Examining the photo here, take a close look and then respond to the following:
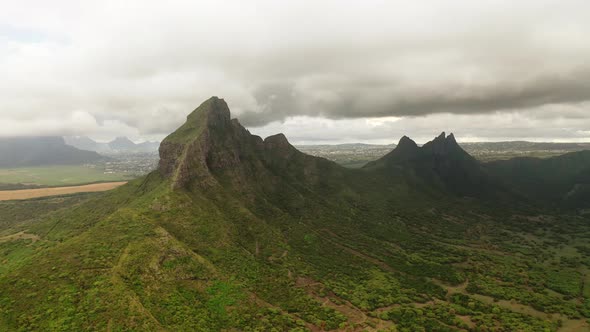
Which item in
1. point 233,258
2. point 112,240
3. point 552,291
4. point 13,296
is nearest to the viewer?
point 13,296

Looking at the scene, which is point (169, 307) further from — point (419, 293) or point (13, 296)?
point (419, 293)

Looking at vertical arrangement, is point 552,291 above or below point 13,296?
below

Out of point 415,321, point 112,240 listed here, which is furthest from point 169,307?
point 415,321

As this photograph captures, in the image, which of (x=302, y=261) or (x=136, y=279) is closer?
(x=136, y=279)

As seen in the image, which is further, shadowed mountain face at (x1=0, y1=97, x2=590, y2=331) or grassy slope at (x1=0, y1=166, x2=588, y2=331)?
shadowed mountain face at (x1=0, y1=97, x2=590, y2=331)

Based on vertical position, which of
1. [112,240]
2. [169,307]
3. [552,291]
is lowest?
[552,291]

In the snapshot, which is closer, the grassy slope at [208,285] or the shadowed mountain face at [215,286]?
the grassy slope at [208,285]

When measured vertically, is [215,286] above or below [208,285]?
below

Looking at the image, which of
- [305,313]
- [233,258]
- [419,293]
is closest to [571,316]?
[419,293]

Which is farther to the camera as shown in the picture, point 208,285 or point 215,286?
point 215,286

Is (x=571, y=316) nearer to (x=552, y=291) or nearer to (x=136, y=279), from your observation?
(x=552, y=291)

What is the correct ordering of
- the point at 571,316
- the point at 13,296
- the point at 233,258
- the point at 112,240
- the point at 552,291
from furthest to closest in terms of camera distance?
the point at 552,291 → the point at 233,258 → the point at 571,316 → the point at 112,240 → the point at 13,296
